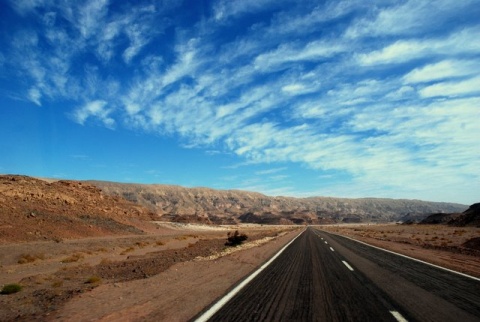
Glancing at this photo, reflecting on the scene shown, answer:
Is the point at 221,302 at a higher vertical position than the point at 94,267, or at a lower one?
higher

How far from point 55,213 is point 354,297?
45.7 meters

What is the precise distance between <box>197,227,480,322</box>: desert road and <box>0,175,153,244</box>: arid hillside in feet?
106

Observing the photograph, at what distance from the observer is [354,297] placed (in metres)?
8.05

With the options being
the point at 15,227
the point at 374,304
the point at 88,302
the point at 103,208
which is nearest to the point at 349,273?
the point at 374,304

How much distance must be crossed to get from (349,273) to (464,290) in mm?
3658

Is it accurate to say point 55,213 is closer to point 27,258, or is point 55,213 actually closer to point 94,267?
point 27,258

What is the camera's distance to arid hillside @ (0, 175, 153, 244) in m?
36.7

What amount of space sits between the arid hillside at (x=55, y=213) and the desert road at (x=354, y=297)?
32336 mm

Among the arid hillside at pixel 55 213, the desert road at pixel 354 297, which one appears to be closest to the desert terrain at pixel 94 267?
the arid hillside at pixel 55 213

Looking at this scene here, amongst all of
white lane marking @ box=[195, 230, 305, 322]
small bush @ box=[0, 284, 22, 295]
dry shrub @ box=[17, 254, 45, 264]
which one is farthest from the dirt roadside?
dry shrub @ box=[17, 254, 45, 264]

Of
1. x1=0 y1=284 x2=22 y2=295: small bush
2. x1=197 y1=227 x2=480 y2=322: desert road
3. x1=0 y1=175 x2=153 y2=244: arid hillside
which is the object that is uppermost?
x1=0 y1=175 x2=153 y2=244: arid hillside

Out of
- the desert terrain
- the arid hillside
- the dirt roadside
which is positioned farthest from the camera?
the arid hillside

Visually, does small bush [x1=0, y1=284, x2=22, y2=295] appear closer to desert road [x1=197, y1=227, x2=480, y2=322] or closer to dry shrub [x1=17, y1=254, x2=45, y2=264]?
desert road [x1=197, y1=227, x2=480, y2=322]

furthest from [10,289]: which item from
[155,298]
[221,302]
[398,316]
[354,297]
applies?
[398,316]
